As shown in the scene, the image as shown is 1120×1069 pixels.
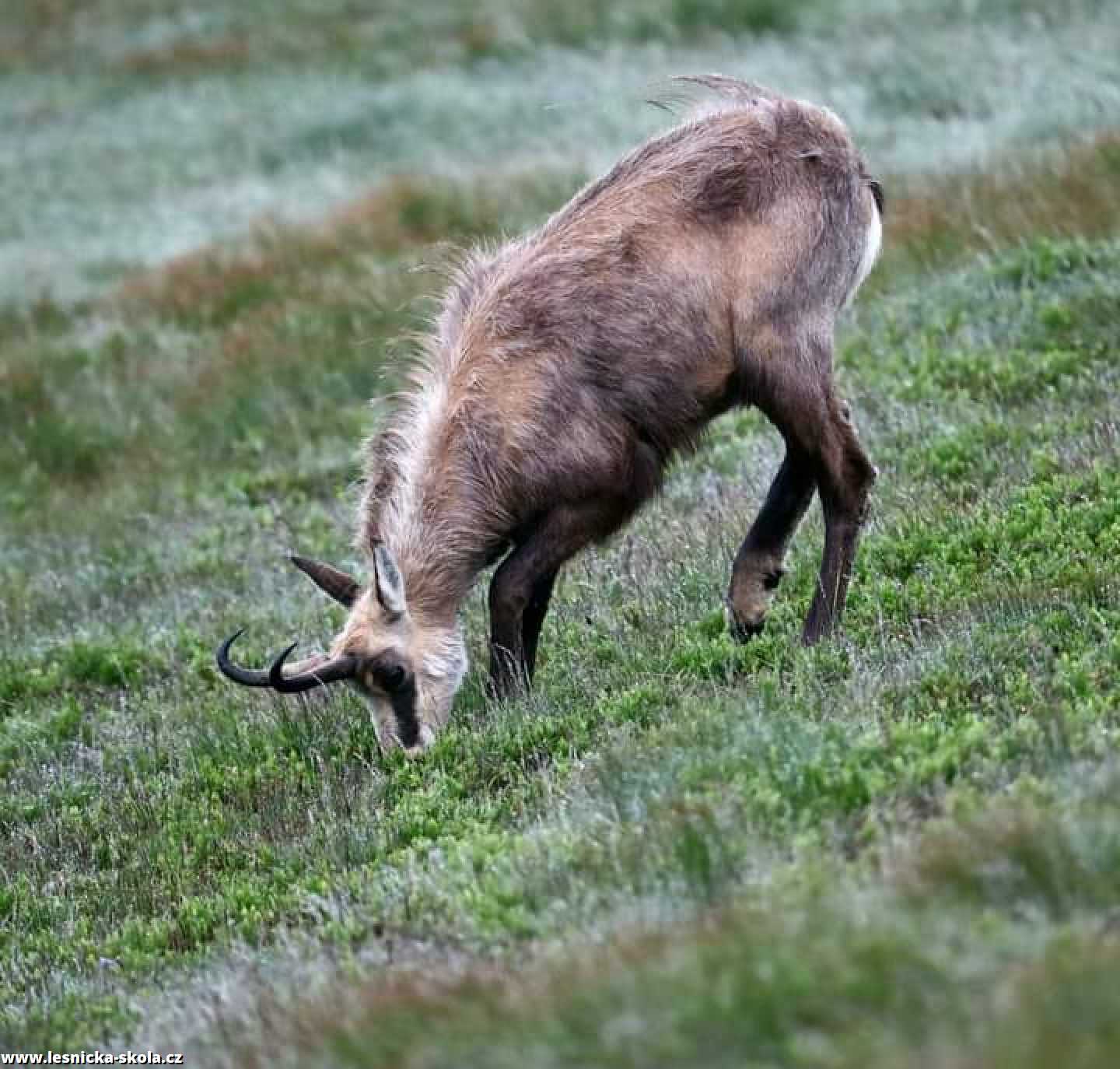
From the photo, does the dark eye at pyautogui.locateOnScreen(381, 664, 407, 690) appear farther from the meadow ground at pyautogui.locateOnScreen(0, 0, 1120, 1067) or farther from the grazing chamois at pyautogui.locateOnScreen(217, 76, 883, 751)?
the meadow ground at pyautogui.locateOnScreen(0, 0, 1120, 1067)

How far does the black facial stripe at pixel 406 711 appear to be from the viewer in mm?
7504

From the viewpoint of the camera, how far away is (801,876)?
482 cm

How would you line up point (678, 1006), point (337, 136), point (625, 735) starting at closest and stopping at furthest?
point (678, 1006)
point (625, 735)
point (337, 136)

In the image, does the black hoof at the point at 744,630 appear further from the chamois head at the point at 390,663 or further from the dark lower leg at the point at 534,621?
the chamois head at the point at 390,663

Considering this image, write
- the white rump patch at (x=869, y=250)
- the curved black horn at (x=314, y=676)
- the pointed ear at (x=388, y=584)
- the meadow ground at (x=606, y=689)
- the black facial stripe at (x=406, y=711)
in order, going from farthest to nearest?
1. the white rump patch at (x=869, y=250)
2. the black facial stripe at (x=406, y=711)
3. the pointed ear at (x=388, y=584)
4. the curved black horn at (x=314, y=676)
5. the meadow ground at (x=606, y=689)

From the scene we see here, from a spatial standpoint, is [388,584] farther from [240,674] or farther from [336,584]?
[240,674]

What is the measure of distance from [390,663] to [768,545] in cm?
177

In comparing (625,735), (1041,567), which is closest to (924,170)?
(1041,567)

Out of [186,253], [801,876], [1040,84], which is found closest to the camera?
[801,876]

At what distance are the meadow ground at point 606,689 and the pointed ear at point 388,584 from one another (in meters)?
0.57

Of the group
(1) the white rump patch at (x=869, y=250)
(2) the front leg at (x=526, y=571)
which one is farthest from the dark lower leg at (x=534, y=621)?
(1) the white rump patch at (x=869, y=250)

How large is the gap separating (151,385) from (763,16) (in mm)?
11481

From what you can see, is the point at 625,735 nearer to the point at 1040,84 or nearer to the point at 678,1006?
the point at 678,1006

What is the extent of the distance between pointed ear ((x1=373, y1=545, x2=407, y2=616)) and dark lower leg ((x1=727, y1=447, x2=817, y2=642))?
1439mm
